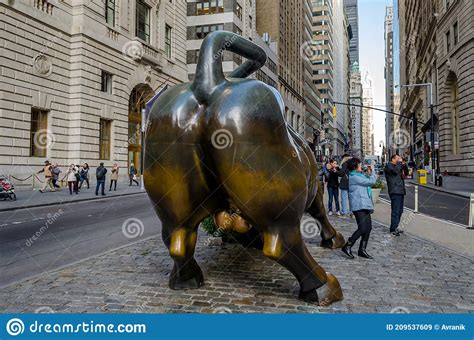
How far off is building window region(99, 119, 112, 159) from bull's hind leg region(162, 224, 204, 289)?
24.6 metres

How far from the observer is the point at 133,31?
29.9 metres

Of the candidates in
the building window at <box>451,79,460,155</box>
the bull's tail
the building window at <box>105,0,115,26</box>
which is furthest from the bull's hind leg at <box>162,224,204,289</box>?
the building window at <box>451,79,460,155</box>

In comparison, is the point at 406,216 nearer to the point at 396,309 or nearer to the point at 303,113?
the point at 396,309

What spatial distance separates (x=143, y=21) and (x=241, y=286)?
32.9 m

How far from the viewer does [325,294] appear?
3.53m

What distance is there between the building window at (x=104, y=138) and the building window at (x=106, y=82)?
243cm

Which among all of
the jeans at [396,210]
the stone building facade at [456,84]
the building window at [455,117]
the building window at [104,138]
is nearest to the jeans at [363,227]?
the jeans at [396,210]

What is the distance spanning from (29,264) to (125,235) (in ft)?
9.10

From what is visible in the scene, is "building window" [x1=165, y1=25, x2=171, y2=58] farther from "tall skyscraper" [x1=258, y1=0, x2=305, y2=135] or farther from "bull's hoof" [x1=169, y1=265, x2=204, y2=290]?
"bull's hoof" [x1=169, y1=265, x2=204, y2=290]

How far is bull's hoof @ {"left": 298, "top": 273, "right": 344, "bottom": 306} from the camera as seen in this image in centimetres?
351

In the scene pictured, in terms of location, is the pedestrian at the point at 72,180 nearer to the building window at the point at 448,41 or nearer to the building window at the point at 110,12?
the building window at the point at 110,12

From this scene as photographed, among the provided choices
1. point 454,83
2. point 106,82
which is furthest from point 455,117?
point 106,82

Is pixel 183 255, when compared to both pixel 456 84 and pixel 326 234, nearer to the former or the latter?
pixel 326 234

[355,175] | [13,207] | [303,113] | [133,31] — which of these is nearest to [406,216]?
[355,175]
